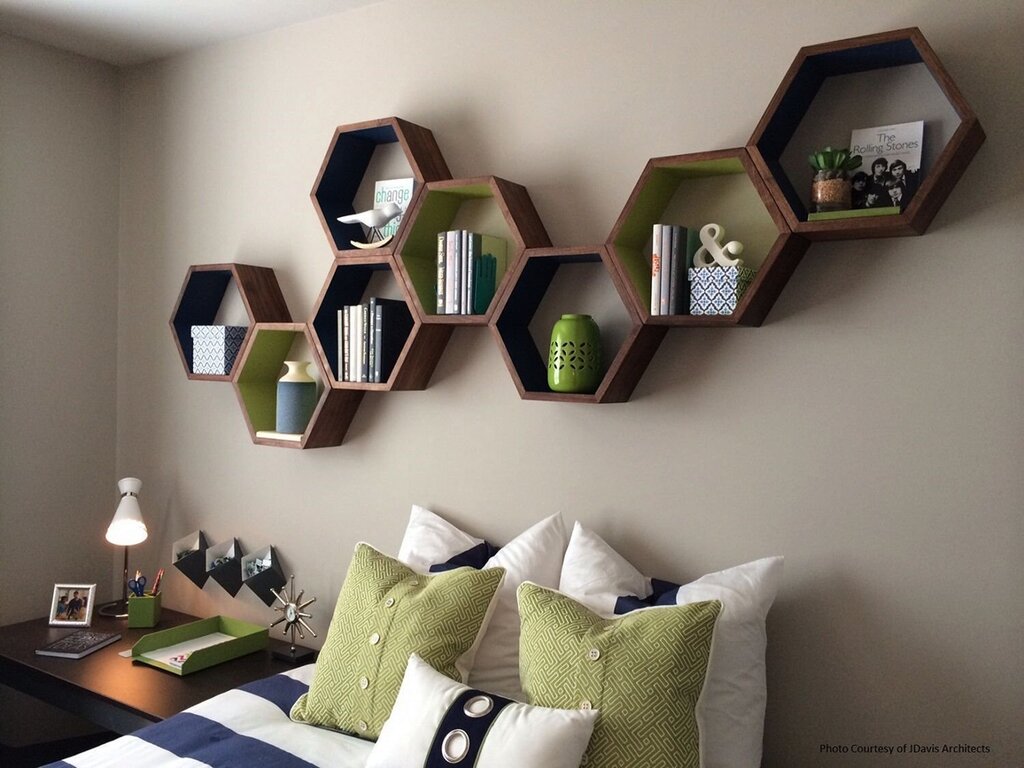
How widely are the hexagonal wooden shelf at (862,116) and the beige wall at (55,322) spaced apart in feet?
8.89

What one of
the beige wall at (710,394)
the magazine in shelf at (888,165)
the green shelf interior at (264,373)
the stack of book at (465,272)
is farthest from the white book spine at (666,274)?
the green shelf interior at (264,373)

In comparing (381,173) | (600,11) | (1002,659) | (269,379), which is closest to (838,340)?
(1002,659)

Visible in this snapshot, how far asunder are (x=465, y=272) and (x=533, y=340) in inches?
10.9

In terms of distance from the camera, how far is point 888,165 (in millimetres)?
2000

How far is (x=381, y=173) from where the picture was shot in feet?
9.56

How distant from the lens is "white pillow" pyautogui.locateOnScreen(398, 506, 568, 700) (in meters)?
2.28

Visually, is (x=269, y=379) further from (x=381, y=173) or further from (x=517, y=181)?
(x=517, y=181)

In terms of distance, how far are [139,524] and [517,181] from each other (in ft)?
6.26

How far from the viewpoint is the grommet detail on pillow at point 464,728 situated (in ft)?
6.00

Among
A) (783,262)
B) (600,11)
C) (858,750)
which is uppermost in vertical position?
(600,11)

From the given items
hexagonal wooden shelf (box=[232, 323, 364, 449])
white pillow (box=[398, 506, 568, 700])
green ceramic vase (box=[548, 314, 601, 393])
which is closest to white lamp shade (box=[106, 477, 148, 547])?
hexagonal wooden shelf (box=[232, 323, 364, 449])

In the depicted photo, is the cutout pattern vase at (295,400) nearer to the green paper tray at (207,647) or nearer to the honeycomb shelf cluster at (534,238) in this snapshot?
the honeycomb shelf cluster at (534,238)

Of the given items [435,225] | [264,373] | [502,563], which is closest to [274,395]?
[264,373]

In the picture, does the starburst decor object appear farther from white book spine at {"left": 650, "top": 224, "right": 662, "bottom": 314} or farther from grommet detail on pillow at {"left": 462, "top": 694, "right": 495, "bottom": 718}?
white book spine at {"left": 650, "top": 224, "right": 662, "bottom": 314}
